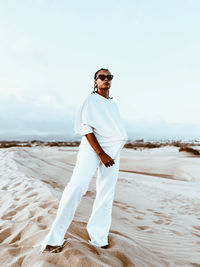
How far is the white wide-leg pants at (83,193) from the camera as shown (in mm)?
1944

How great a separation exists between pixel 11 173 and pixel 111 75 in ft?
17.1

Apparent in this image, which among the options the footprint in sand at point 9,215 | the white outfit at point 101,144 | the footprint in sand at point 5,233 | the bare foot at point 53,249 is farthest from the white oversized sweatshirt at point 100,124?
the footprint in sand at point 9,215

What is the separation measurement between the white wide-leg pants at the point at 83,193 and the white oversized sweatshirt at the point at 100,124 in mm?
108

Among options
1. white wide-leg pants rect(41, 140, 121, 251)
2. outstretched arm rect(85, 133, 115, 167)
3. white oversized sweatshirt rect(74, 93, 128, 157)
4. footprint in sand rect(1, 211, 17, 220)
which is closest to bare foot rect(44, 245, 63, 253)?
white wide-leg pants rect(41, 140, 121, 251)

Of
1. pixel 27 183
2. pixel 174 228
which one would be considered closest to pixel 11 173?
pixel 27 183

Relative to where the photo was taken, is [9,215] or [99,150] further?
[9,215]

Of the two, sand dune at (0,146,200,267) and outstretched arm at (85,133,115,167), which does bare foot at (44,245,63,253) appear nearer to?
sand dune at (0,146,200,267)

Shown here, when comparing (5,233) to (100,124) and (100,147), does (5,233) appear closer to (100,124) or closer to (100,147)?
(100,147)

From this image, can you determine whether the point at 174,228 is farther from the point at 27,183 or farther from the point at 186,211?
the point at 27,183

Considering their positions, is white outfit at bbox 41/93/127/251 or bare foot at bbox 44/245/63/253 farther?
white outfit at bbox 41/93/127/251

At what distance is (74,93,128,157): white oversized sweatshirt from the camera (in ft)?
7.23

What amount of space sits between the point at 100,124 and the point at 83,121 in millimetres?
176

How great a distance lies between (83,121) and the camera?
2.21 meters

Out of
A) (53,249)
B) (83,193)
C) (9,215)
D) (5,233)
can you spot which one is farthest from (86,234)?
(9,215)
